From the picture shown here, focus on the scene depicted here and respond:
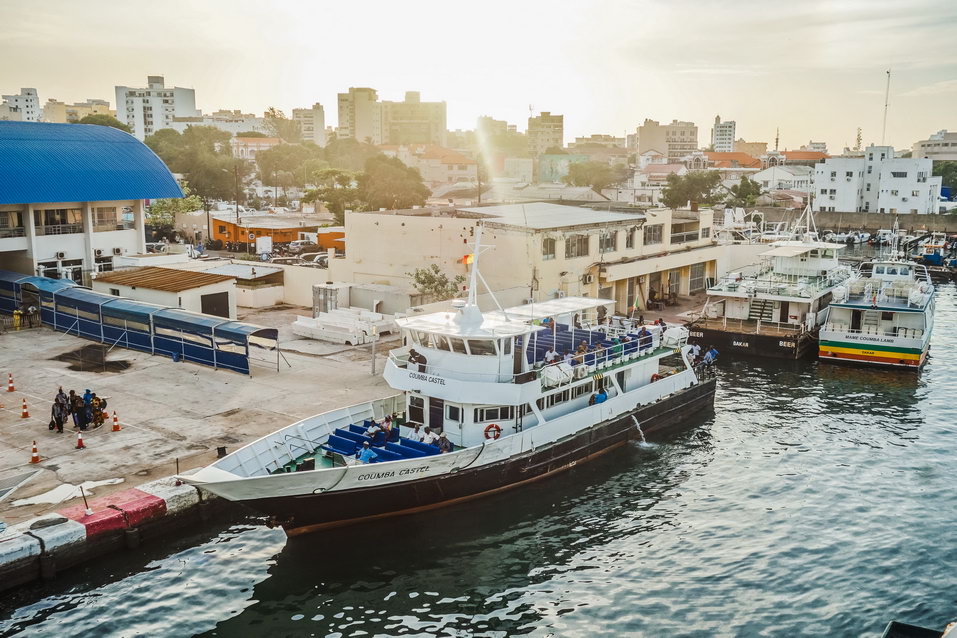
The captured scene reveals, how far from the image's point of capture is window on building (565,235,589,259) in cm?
4766

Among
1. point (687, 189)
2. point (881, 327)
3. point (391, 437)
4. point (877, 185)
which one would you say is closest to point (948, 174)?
point (877, 185)

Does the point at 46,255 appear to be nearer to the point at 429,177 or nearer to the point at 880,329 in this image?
the point at 880,329

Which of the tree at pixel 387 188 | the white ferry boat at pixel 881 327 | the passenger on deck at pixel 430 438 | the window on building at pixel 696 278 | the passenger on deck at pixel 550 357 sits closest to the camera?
the passenger on deck at pixel 430 438

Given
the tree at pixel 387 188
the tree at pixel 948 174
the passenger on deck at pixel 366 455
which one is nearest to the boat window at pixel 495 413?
the passenger on deck at pixel 366 455

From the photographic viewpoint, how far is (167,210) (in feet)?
276

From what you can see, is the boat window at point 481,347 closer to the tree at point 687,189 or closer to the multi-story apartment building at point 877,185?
the tree at point 687,189

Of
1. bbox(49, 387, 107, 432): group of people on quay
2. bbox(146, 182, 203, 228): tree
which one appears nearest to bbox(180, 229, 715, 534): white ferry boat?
bbox(49, 387, 107, 432): group of people on quay

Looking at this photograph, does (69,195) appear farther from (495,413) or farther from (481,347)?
(495,413)

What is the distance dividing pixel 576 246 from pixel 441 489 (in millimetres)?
28740

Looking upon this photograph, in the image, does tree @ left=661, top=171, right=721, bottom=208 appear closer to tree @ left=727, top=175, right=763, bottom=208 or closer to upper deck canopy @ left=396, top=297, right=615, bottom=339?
tree @ left=727, top=175, right=763, bottom=208

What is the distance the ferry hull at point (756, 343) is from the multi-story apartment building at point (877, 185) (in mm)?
87046

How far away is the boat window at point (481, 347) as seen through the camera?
938 inches

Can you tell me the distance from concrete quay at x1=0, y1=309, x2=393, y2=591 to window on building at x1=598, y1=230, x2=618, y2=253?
17878mm

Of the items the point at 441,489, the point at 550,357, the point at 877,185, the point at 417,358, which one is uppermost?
the point at 877,185
